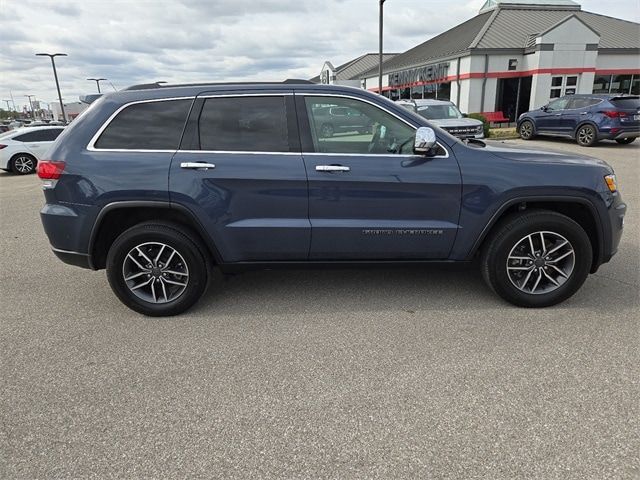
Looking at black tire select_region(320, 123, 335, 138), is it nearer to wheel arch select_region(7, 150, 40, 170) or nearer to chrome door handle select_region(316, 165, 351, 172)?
chrome door handle select_region(316, 165, 351, 172)

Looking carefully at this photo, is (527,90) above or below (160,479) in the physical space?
above

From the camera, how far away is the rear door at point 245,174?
344 cm

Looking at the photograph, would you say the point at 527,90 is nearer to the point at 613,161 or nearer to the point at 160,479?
the point at 613,161

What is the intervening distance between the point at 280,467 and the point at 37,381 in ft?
5.87

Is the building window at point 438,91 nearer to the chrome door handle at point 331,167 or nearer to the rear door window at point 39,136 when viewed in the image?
the rear door window at point 39,136

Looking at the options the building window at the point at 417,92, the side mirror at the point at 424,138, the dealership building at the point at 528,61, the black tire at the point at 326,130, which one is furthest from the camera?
the building window at the point at 417,92

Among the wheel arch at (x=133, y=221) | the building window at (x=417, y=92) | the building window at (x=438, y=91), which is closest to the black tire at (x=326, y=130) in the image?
the wheel arch at (x=133, y=221)

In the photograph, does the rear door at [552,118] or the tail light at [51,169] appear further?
the rear door at [552,118]

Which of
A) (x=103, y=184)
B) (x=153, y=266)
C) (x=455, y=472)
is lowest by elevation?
(x=455, y=472)

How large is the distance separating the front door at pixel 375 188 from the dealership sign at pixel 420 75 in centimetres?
2836

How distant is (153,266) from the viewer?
3.67 m

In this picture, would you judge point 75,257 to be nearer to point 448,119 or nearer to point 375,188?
point 375,188

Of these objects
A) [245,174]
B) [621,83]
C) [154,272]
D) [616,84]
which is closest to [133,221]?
[154,272]

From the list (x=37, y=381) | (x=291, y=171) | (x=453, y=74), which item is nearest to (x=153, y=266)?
(x=37, y=381)
